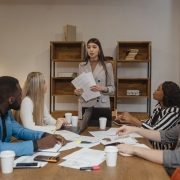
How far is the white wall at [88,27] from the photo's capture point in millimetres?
5051

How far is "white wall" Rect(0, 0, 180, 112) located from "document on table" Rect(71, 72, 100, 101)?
182 centimetres

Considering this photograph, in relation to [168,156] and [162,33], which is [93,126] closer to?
[168,156]

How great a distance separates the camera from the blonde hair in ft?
8.30

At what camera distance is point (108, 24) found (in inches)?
201

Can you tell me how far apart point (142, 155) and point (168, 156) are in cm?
14

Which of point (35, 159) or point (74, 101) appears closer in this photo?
point (35, 159)

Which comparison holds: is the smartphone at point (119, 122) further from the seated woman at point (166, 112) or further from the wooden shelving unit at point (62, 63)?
the wooden shelving unit at point (62, 63)

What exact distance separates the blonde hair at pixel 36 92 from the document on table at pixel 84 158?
0.84 meters

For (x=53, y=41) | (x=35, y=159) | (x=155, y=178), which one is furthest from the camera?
(x=53, y=41)

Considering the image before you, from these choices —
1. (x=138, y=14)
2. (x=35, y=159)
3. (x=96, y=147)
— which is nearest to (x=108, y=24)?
(x=138, y=14)

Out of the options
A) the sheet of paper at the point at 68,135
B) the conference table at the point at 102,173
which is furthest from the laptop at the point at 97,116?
the conference table at the point at 102,173

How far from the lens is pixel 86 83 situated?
134 inches

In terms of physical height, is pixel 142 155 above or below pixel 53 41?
below

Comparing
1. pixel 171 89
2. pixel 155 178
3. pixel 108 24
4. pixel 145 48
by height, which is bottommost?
pixel 155 178
